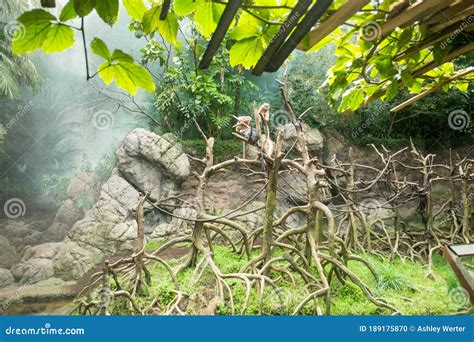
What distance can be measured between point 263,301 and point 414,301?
3.36 feet

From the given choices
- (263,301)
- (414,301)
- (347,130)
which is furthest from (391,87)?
(347,130)

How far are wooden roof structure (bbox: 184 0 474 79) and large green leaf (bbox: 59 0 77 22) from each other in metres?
0.11

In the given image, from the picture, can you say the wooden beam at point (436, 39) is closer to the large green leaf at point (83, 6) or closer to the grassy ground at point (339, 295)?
the large green leaf at point (83, 6)

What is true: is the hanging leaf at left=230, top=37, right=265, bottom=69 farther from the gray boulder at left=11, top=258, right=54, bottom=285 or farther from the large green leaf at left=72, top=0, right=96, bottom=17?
the gray boulder at left=11, top=258, right=54, bottom=285

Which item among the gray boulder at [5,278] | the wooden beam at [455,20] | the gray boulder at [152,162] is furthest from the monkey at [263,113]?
the gray boulder at [5,278]

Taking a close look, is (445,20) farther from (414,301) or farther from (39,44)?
(414,301)

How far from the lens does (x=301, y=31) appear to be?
0.48 metres

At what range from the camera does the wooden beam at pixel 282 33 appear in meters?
0.45

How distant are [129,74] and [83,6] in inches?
3.8

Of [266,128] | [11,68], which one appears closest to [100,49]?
[266,128]

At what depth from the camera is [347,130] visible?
5734 mm

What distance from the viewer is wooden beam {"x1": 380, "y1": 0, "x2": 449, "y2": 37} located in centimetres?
56

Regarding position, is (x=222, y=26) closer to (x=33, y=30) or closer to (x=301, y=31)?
(x=301, y=31)

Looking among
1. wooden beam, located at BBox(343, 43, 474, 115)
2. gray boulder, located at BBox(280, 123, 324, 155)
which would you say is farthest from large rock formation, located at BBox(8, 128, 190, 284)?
wooden beam, located at BBox(343, 43, 474, 115)
